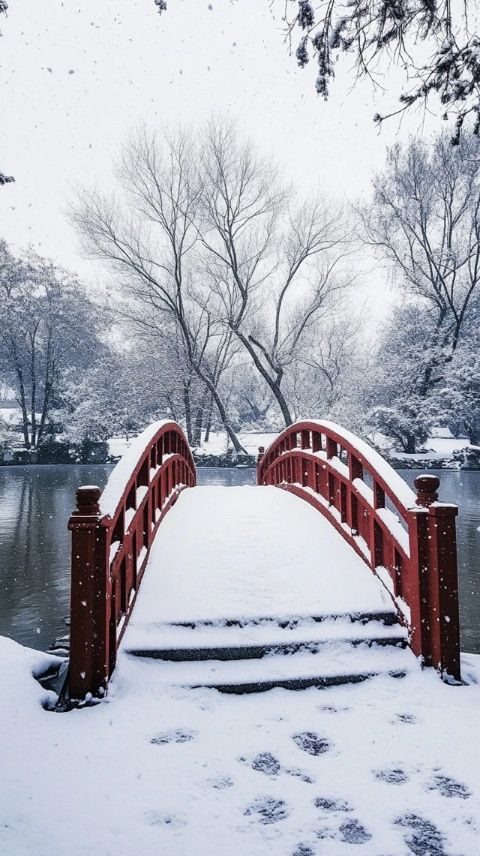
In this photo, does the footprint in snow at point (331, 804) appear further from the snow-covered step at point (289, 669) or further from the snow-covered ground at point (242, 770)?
the snow-covered step at point (289, 669)

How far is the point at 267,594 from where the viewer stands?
403 cm

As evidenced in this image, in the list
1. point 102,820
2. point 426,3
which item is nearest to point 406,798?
point 102,820

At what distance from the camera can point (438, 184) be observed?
80.3 feet

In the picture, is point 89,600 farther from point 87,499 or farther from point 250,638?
point 250,638

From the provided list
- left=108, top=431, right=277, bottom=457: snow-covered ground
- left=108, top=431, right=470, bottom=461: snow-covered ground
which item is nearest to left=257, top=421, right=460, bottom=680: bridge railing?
left=108, top=431, right=470, bottom=461: snow-covered ground

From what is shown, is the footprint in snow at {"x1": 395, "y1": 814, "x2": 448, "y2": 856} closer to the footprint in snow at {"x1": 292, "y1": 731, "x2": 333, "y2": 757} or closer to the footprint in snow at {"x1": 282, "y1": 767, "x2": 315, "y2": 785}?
the footprint in snow at {"x1": 282, "y1": 767, "x2": 315, "y2": 785}

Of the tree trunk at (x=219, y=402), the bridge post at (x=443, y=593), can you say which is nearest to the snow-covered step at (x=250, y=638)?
the bridge post at (x=443, y=593)

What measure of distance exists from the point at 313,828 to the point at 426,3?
4.62m

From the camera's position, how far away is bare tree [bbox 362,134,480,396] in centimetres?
2409

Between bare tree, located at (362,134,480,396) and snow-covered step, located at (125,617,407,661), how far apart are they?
2378 centimetres

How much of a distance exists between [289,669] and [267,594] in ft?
2.35

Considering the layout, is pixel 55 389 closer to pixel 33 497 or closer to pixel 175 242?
pixel 175 242

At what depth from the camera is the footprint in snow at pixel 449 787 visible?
235cm

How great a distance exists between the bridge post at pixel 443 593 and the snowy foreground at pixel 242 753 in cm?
15
